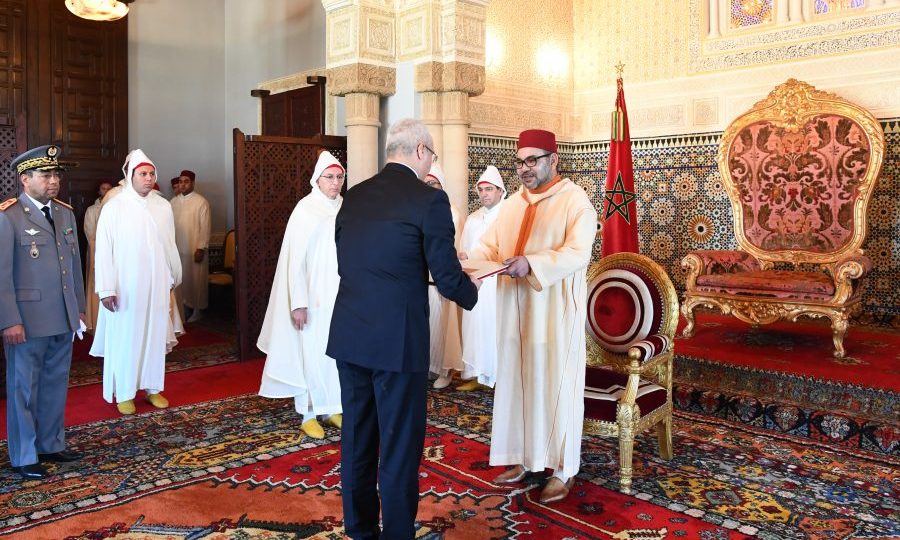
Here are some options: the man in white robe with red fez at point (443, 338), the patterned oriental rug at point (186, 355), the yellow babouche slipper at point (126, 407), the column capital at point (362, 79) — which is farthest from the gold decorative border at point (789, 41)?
the yellow babouche slipper at point (126, 407)

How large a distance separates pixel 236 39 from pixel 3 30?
2.55m

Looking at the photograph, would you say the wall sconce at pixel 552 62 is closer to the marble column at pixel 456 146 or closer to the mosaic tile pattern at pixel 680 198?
the mosaic tile pattern at pixel 680 198

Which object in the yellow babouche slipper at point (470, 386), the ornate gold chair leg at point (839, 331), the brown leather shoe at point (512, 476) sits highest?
the ornate gold chair leg at point (839, 331)

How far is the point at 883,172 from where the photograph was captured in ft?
20.4

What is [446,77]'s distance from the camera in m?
6.21

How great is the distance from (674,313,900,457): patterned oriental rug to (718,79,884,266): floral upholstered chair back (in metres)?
0.81

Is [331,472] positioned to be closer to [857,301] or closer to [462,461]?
[462,461]

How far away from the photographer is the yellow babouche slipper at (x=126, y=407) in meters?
4.70

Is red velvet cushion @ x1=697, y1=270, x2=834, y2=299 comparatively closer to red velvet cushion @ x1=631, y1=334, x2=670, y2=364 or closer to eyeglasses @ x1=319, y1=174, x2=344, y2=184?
red velvet cushion @ x1=631, y1=334, x2=670, y2=364

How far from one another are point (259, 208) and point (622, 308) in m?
3.50

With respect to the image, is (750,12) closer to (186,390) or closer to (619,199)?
(619,199)

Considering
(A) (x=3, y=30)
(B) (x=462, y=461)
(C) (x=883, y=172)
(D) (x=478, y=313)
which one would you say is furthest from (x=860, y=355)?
(A) (x=3, y=30)

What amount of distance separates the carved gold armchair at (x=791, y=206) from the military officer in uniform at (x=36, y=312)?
14.3ft

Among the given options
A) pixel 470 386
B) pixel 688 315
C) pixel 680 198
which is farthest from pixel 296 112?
pixel 688 315
